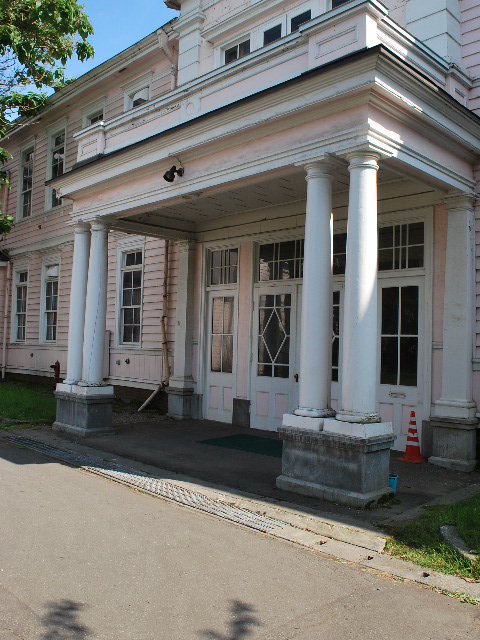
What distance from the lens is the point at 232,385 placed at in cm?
1134

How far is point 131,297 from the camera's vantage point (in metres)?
14.3

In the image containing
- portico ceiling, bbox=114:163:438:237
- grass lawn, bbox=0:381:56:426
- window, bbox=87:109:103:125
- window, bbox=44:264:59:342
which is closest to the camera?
portico ceiling, bbox=114:163:438:237

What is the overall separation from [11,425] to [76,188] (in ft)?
14.8

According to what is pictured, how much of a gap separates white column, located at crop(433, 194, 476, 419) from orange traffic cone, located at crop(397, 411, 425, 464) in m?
0.34

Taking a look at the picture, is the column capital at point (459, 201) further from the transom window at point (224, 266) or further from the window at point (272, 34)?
the window at point (272, 34)

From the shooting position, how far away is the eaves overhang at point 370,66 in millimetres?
6004

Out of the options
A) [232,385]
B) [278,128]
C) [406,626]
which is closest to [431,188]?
[278,128]

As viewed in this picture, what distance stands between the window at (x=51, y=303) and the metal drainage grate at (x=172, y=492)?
8.84m

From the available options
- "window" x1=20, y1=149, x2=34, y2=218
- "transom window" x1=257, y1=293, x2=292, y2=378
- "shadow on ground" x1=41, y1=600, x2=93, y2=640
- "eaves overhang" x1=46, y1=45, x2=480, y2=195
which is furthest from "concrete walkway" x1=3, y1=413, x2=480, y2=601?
"window" x1=20, y1=149, x2=34, y2=218

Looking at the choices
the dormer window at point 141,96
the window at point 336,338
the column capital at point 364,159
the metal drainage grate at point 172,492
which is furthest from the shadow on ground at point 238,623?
the dormer window at point 141,96

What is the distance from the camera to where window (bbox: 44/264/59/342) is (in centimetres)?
1733

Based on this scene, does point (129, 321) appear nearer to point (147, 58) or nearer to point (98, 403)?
point (98, 403)

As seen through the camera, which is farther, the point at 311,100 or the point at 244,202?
the point at 244,202

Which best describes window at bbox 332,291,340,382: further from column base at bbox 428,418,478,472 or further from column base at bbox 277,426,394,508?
column base at bbox 277,426,394,508
